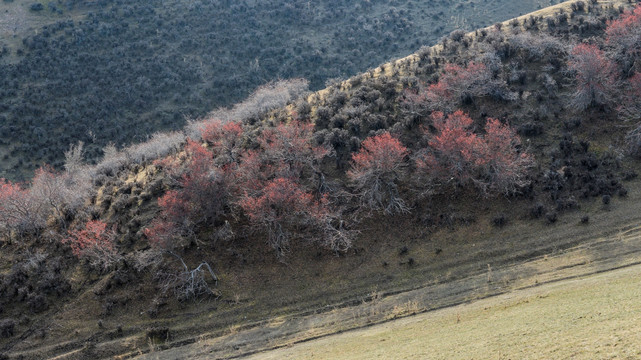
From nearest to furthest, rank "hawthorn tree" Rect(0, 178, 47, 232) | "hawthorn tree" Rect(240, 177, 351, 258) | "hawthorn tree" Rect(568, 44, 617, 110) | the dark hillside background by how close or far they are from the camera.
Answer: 1. "hawthorn tree" Rect(240, 177, 351, 258)
2. "hawthorn tree" Rect(0, 178, 47, 232)
3. "hawthorn tree" Rect(568, 44, 617, 110)
4. the dark hillside background

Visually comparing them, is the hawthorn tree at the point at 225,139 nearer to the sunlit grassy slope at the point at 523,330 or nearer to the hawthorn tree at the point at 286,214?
the hawthorn tree at the point at 286,214

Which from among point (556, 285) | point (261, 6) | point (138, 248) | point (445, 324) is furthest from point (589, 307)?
point (261, 6)

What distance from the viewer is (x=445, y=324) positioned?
2323 cm

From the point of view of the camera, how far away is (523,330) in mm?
19094

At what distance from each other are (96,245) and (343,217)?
1898 centimetres

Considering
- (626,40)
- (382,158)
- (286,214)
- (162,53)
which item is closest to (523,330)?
(382,158)

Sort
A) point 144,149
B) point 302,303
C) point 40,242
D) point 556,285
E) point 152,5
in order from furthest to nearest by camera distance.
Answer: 1. point 152,5
2. point 144,149
3. point 40,242
4. point 302,303
5. point 556,285

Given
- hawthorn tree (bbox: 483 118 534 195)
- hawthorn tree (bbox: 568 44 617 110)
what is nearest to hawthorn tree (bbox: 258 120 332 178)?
hawthorn tree (bbox: 483 118 534 195)

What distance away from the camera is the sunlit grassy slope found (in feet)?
54.0

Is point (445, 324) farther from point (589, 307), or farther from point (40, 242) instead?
point (40, 242)

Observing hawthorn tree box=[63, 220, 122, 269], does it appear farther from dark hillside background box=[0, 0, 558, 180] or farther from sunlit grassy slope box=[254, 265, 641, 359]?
dark hillside background box=[0, 0, 558, 180]

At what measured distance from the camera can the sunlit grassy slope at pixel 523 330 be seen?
16.5 metres

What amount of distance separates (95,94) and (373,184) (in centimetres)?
5521

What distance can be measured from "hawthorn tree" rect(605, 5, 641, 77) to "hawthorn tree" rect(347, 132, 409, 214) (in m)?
24.6
